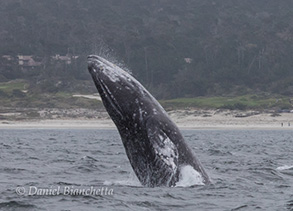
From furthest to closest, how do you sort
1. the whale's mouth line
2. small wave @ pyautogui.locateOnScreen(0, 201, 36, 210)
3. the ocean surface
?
the whale's mouth line, the ocean surface, small wave @ pyautogui.locateOnScreen(0, 201, 36, 210)

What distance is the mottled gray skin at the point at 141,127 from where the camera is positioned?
922 cm

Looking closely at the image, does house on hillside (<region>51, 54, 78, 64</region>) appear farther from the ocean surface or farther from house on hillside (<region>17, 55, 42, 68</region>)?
the ocean surface

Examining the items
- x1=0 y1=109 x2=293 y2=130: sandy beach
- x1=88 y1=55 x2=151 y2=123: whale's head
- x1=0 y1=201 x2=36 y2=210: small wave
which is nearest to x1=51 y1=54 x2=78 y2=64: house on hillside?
x1=0 y1=109 x2=293 y2=130: sandy beach

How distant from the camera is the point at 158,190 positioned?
365 inches

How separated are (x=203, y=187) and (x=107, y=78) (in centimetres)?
224

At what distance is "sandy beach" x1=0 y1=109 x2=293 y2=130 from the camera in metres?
52.9

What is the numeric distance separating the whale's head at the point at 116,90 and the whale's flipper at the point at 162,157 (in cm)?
39

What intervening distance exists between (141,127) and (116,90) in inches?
24.9

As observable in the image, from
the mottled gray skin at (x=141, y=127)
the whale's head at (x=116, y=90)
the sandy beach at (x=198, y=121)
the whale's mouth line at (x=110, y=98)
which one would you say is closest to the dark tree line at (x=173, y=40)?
the sandy beach at (x=198, y=121)

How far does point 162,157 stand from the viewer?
9.23 meters

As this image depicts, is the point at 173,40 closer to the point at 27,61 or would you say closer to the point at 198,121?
the point at 27,61

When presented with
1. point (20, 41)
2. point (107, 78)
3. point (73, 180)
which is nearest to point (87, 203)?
point (107, 78)

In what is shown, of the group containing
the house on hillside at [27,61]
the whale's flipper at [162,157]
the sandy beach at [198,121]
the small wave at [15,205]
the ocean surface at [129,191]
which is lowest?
the sandy beach at [198,121]

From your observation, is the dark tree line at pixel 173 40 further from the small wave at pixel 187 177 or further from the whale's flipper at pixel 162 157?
the whale's flipper at pixel 162 157
